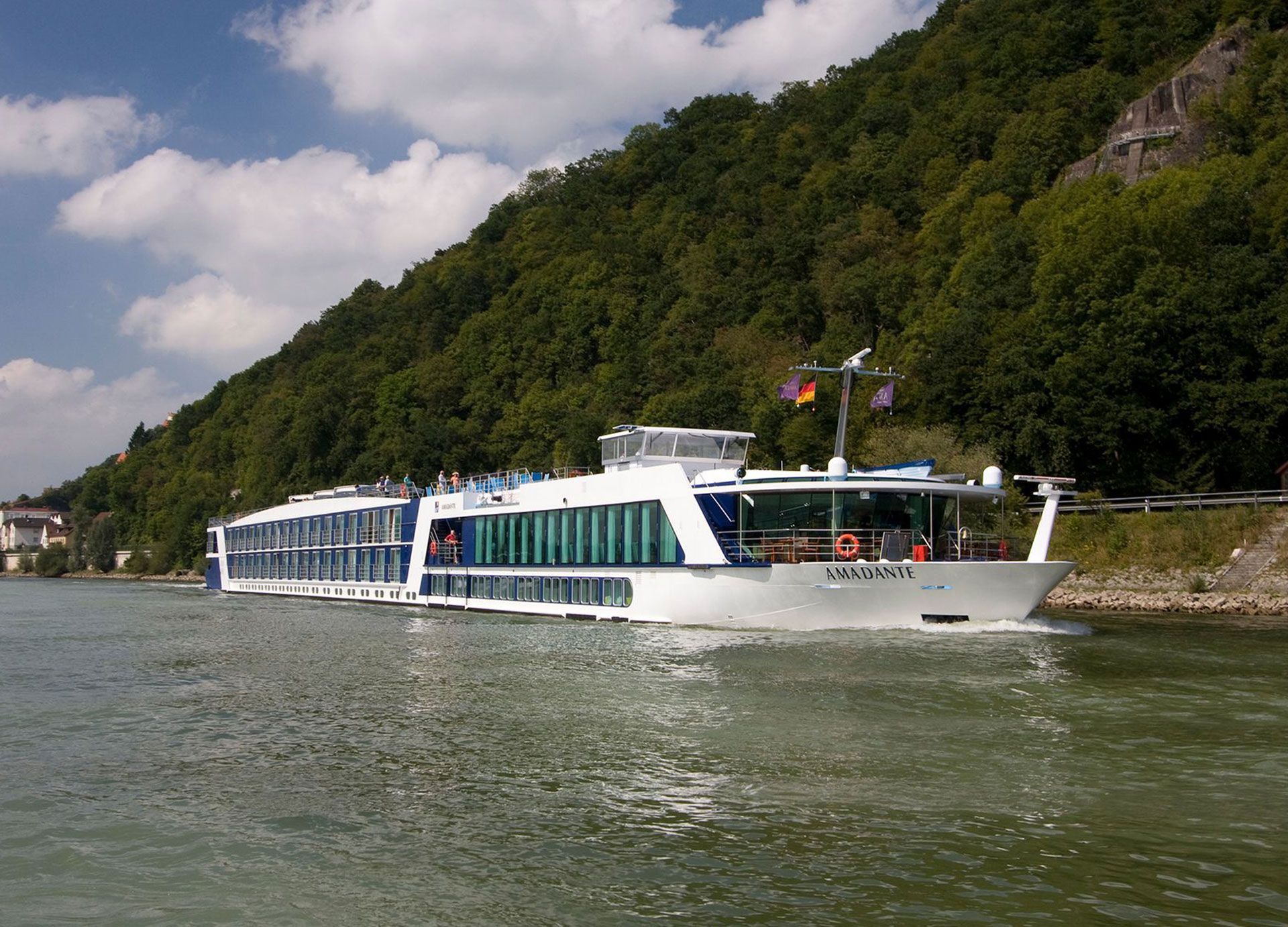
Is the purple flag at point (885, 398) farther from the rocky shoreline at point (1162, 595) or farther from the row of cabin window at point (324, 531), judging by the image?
the row of cabin window at point (324, 531)

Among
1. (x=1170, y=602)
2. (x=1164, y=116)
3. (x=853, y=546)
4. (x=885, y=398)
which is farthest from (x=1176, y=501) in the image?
(x=1164, y=116)

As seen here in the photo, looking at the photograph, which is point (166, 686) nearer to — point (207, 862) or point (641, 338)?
point (207, 862)

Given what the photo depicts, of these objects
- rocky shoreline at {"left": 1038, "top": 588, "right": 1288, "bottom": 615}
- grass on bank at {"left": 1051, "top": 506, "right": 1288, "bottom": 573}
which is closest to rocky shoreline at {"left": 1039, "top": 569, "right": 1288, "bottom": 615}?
rocky shoreline at {"left": 1038, "top": 588, "right": 1288, "bottom": 615}

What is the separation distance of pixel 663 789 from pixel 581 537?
2314cm

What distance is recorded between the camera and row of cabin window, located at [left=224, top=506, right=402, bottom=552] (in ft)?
163

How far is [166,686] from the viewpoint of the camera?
2059cm

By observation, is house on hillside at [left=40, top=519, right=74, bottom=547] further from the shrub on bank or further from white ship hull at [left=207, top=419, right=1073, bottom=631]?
white ship hull at [left=207, top=419, right=1073, bottom=631]

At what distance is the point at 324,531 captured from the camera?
56344mm

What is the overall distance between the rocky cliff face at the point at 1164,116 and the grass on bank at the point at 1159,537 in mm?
37268

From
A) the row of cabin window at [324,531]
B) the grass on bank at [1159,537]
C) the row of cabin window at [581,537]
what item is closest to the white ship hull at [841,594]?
the row of cabin window at [581,537]

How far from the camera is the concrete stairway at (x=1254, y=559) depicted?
127 ft

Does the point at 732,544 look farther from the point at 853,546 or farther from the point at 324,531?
the point at 324,531

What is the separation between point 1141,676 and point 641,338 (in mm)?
85571

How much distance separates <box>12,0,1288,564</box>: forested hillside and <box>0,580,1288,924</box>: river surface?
3259 cm
